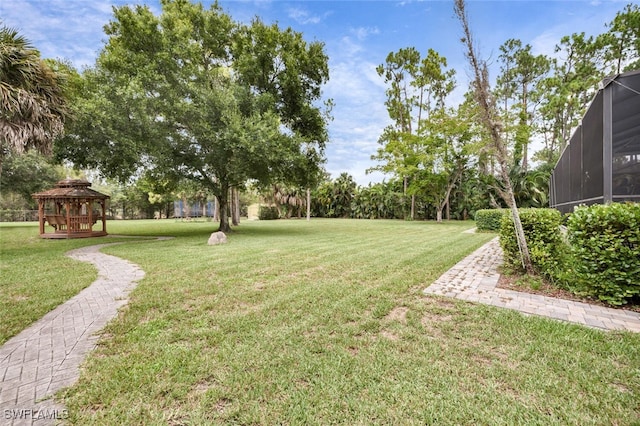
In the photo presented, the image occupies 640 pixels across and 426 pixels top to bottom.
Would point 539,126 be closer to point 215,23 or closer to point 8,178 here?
point 215,23

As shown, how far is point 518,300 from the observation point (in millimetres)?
3691

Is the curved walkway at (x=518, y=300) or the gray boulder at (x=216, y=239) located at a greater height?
the gray boulder at (x=216, y=239)

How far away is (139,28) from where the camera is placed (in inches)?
412

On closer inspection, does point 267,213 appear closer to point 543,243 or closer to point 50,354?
point 543,243

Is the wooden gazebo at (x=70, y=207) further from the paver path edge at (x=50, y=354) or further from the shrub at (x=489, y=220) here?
the shrub at (x=489, y=220)

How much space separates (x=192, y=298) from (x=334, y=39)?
41.1 feet

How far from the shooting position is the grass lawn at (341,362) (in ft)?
5.58

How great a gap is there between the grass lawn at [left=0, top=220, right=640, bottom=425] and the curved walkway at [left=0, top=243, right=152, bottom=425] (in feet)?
0.41

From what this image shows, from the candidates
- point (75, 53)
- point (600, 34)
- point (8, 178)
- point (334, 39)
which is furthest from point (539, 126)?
point (8, 178)

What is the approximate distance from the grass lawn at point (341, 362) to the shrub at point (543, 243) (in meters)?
2.05

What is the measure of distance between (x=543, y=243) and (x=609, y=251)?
1352 mm

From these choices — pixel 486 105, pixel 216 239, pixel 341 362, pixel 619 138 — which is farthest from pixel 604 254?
pixel 216 239

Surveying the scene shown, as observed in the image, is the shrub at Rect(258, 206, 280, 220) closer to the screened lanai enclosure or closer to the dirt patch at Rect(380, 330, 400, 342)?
the screened lanai enclosure

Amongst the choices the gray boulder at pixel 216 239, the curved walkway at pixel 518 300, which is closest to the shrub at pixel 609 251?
the curved walkway at pixel 518 300
